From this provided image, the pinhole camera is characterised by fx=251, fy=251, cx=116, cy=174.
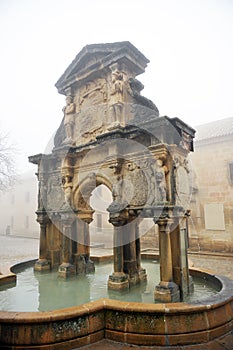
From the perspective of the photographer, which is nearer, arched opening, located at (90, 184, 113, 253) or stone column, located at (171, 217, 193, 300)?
stone column, located at (171, 217, 193, 300)

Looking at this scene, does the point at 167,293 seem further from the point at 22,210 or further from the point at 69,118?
the point at 22,210

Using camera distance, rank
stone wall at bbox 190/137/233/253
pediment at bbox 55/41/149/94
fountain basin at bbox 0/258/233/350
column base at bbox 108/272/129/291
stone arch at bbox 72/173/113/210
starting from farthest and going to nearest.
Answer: stone wall at bbox 190/137/233/253 → stone arch at bbox 72/173/113/210 → pediment at bbox 55/41/149/94 → column base at bbox 108/272/129/291 → fountain basin at bbox 0/258/233/350

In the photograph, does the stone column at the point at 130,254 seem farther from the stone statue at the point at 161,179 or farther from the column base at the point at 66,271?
the column base at the point at 66,271

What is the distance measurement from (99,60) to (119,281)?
227 inches

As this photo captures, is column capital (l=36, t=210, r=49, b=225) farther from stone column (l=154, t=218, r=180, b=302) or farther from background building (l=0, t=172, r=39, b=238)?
background building (l=0, t=172, r=39, b=238)

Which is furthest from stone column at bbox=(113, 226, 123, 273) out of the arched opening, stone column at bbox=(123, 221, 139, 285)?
the arched opening

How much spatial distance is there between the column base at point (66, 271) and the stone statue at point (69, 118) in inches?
141

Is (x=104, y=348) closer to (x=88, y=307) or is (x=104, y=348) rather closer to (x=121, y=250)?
(x=88, y=307)

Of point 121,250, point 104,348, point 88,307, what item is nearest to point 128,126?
point 121,250

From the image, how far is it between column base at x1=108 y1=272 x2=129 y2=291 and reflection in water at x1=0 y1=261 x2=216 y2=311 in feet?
0.39

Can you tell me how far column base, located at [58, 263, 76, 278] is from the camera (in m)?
6.82

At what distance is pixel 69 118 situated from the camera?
773cm

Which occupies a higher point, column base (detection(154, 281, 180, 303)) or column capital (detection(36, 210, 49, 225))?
column capital (detection(36, 210, 49, 225))

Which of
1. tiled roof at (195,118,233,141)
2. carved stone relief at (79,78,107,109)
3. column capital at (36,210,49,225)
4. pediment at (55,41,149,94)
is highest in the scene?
tiled roof at (195,118,233,141)
